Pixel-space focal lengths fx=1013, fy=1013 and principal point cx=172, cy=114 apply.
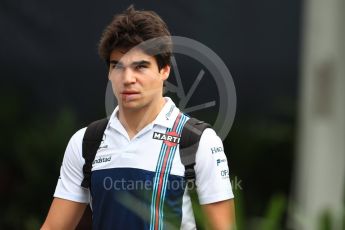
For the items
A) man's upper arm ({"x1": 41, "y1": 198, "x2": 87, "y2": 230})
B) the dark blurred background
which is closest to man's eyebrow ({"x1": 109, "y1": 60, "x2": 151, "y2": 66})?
man's upper arm ({"x1": 41, "y1": 198, "x2": 87, "y2": 230})

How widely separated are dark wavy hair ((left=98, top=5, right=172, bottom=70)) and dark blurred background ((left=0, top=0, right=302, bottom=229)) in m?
3.09

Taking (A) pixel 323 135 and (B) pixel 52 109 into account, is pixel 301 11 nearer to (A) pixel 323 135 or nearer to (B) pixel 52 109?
(A) pixel 323 135

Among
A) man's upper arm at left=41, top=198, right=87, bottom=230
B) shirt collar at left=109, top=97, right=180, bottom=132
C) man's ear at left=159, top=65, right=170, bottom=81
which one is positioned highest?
man's ear at left=159, top=65, right=170, bottom=81

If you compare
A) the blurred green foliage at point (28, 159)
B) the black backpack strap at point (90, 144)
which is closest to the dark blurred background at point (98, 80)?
the blurred green foliage at point (28, 159)

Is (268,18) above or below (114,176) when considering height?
above

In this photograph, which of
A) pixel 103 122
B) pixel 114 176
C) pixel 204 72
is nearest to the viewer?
pixel 114 176

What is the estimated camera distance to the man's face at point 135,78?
372 centimetres

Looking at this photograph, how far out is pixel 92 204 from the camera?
3.86 m

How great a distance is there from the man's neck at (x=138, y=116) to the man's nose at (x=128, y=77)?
0.17 m

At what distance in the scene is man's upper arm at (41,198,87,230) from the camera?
3.90 meters

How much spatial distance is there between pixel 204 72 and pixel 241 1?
0.61 m

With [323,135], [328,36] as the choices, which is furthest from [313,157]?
[328,36]
